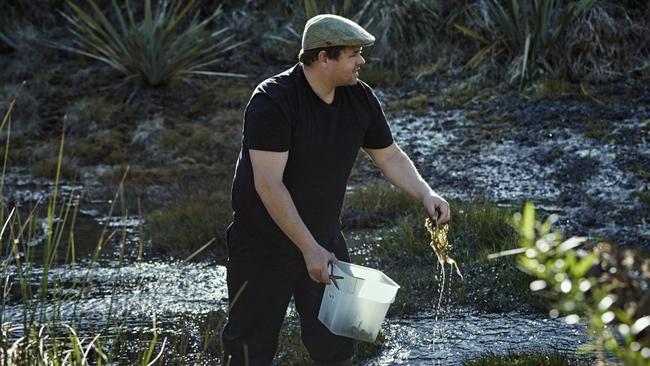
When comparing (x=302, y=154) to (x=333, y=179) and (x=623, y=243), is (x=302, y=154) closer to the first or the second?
(x=333, y=179)

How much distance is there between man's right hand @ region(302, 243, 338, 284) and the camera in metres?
4.11

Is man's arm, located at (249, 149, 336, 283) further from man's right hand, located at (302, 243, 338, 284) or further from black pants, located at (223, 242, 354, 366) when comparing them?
black pants, located at (223, 242, 354, 366)

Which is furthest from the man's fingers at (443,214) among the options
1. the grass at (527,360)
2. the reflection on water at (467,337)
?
the reflection on water at (467,337)

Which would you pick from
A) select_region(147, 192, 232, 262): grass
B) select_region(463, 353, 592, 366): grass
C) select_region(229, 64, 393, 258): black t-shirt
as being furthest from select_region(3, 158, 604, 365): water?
select_region(229, 64, 393, 258): black t-shirt

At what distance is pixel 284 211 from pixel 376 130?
749 mm

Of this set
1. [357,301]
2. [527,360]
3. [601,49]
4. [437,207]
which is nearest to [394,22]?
[601,49]

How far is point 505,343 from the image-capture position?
19.5 feet

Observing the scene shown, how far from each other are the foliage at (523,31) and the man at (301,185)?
311 inches

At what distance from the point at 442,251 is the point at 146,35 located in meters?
9.12

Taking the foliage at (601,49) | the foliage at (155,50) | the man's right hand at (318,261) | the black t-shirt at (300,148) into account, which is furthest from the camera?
the foliage at (155,50)

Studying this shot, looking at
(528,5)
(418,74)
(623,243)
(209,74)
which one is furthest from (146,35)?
(623,243)

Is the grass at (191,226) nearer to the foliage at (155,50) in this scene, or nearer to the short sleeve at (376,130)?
the short sleeve at (376,130)

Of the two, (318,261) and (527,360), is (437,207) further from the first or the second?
(527,360)

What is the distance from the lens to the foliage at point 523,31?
40.1 ft
